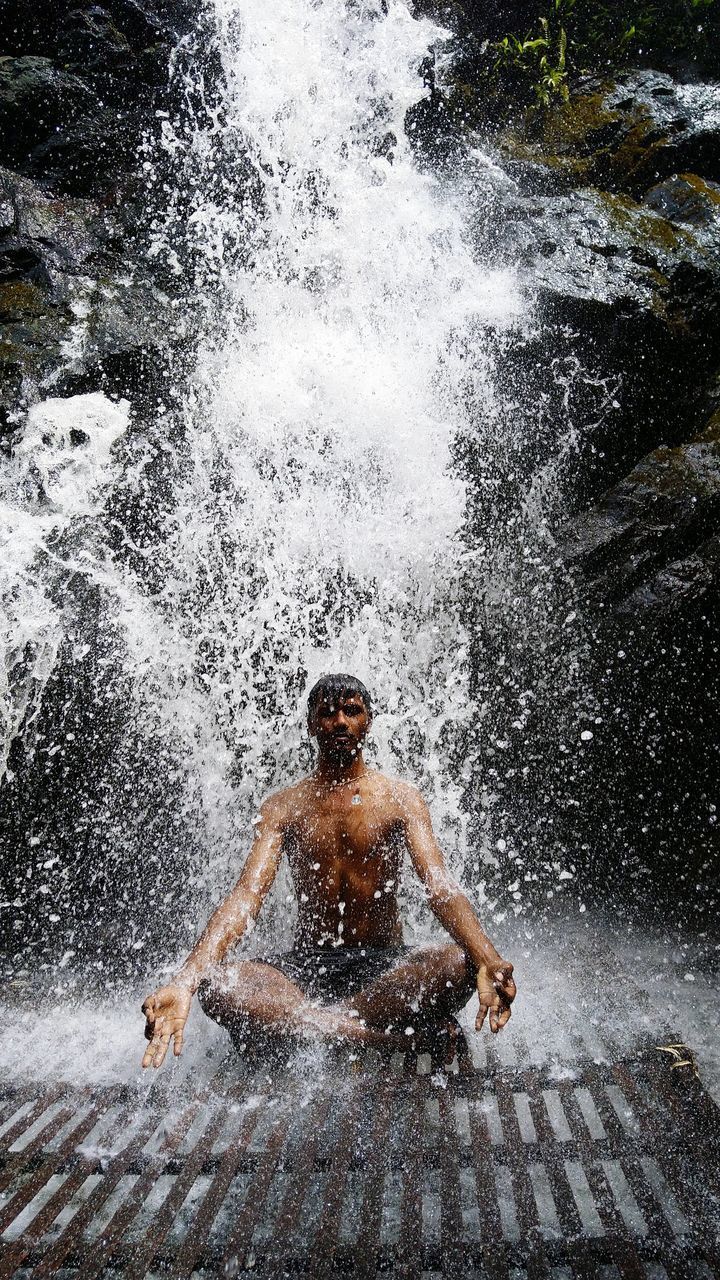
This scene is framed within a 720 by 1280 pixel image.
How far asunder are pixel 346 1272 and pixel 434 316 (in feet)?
20.6

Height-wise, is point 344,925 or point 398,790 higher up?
point 398,790

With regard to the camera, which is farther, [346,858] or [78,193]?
[78,193]

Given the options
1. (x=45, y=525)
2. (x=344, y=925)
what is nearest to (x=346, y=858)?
(x=344, y=925)

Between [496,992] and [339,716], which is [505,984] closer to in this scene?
[496,992]

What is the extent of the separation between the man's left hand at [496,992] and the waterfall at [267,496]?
6.76 ft

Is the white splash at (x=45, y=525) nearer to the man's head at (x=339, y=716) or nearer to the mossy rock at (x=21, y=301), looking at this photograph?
the mossy rock at (x=21, y=301)

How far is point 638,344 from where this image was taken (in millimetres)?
5230

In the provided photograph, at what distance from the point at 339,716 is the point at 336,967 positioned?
1035mm

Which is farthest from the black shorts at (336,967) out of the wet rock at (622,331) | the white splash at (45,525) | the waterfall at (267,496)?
the wet rock at (622,331)

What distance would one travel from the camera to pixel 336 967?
112 inches

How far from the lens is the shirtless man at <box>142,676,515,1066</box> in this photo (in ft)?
8.26

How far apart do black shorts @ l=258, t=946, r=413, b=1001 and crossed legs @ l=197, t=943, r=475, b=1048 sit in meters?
0.11

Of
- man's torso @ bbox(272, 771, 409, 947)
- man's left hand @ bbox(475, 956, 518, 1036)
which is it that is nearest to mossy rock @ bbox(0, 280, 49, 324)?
man's torso @ bbox(272, 771, 409, 947)

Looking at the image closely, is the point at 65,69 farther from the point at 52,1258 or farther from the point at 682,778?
the point at 52,1258
